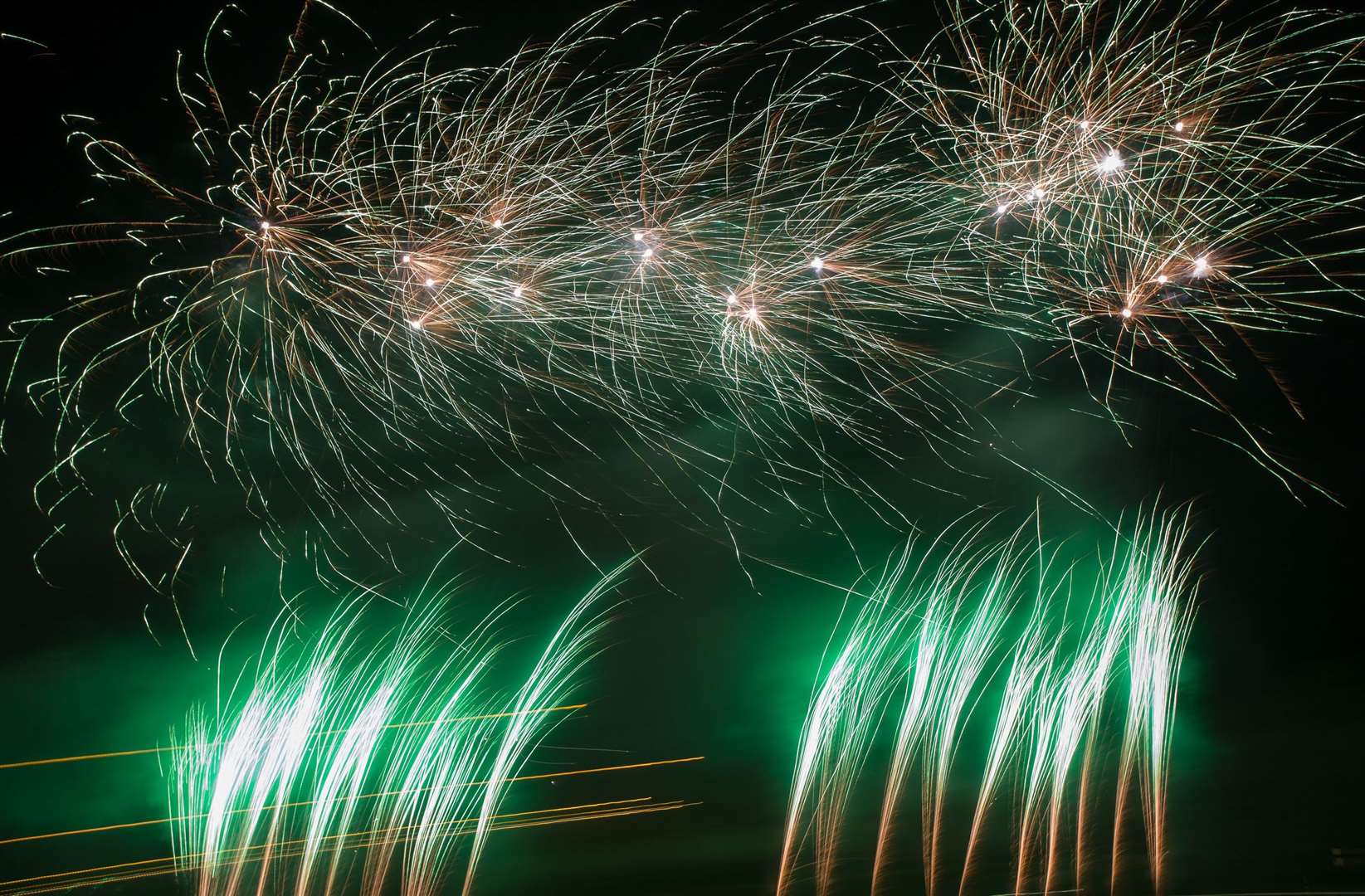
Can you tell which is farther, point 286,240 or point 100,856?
point 100,856

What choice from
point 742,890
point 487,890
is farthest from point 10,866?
point 742,890

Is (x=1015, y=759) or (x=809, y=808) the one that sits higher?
(x=1015, y=759)

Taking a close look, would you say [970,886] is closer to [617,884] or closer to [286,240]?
[617,884]

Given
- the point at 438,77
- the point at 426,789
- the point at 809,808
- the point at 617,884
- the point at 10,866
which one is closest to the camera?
the point at 438,77

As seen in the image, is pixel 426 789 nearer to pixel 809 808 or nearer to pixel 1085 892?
pixel 809 808

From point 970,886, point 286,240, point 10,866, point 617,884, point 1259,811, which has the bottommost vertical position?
point 10,866

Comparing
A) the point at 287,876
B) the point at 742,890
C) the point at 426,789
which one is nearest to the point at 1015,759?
the point at 742,890

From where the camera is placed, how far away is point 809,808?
17188 millimetres

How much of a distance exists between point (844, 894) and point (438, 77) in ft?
55.1

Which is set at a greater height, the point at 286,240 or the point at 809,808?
the point at 286,240

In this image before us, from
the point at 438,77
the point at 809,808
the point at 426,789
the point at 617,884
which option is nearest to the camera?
the point at 438,77

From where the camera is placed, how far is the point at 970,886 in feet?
63.3

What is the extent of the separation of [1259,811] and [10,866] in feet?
86.5

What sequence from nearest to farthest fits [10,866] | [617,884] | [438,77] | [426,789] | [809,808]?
[438,77]
[426,789]
[809,808]
[10,866]
[617,884]
